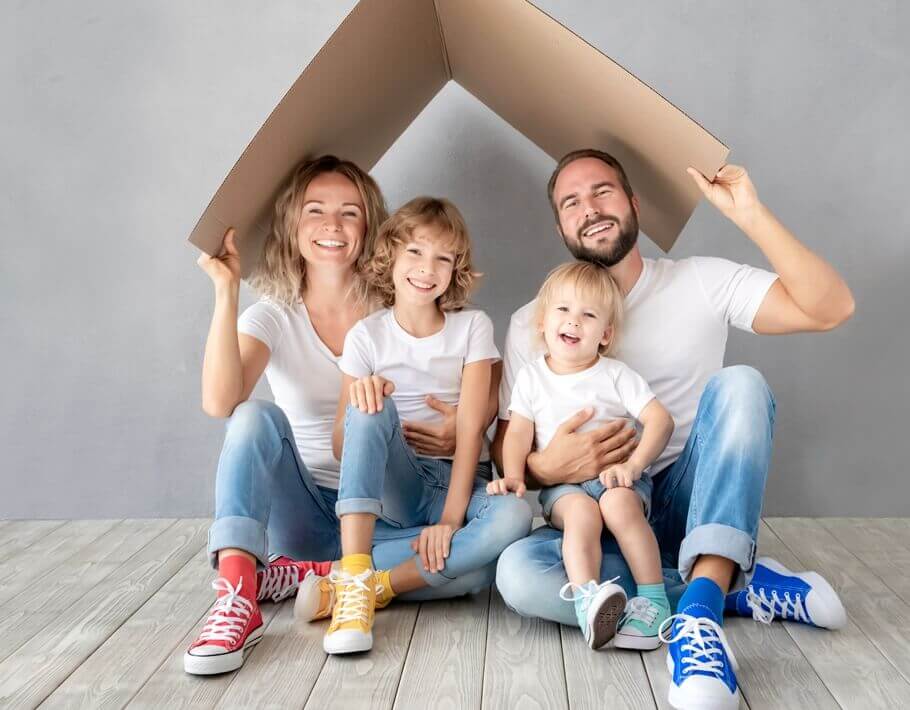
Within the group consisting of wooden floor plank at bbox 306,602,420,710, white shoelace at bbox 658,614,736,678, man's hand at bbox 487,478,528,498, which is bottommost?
wooden floor plank at bbox 306,602,420,710

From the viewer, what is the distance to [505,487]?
1.73m

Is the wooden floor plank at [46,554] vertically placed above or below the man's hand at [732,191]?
below

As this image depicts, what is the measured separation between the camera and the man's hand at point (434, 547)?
5.57 feet

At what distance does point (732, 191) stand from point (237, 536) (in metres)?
1.02

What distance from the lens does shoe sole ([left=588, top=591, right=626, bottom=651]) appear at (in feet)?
4.78

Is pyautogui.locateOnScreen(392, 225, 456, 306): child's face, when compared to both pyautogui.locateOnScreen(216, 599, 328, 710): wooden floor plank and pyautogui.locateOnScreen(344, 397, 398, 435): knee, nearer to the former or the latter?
pyautogui.locateOnScreen(344, 397, 398, 435): knee

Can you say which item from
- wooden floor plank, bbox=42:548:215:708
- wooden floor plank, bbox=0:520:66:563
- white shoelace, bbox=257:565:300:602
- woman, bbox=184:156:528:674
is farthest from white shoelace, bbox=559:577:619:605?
wooden floor plank, bbox=0:520:66:563

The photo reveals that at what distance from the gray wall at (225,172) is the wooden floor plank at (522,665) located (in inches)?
34.8

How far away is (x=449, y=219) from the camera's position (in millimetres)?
1894

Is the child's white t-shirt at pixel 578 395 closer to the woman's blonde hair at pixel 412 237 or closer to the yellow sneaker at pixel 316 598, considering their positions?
the woman's blonde hair at pixel 412 237

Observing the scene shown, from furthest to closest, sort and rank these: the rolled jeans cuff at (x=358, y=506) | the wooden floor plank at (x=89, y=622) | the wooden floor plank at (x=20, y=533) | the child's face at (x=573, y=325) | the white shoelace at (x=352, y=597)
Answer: the wooden floor plank at (x=20, y=533), the child's face at (x=573, y=325), the rolled jeans cuff at (x=358, y=506), the white shoelace at (x=352, y=597), the wooden floor plank at (x=89, y=622)

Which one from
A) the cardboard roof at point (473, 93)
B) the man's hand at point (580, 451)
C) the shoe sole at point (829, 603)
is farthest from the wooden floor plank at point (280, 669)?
the shoe sole at point (829, 603)

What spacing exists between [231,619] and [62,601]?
51 cm

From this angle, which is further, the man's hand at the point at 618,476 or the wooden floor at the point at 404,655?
the man's hand at the point at 618,476
